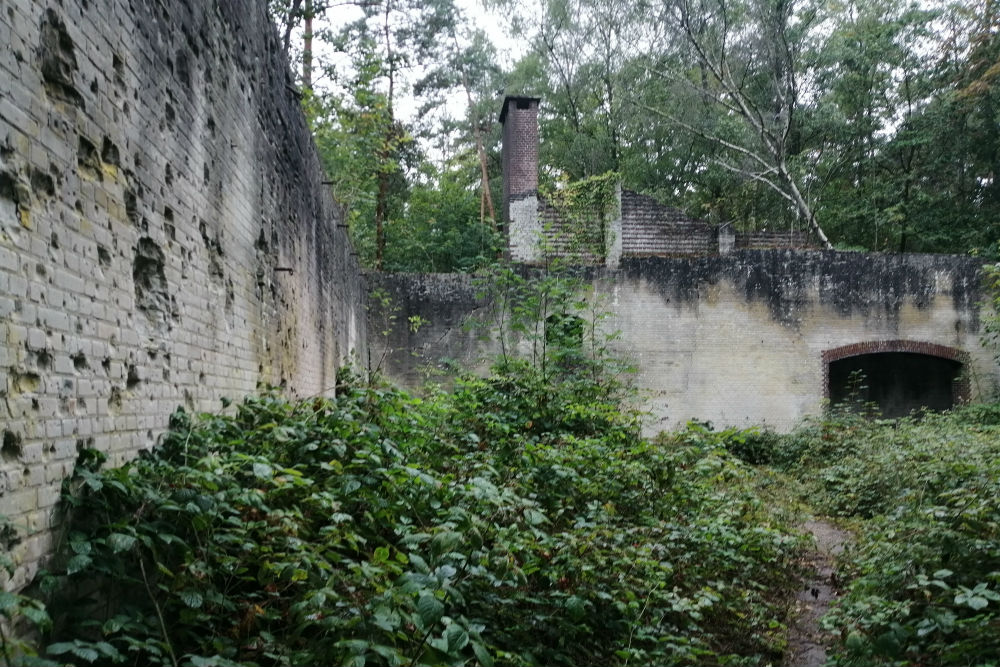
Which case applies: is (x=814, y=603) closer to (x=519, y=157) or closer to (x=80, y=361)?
(x=80, y=361)

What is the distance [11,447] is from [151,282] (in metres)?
1.49

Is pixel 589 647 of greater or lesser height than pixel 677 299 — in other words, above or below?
below

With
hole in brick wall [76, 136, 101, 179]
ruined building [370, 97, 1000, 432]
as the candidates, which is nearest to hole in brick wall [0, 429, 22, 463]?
hole in brick wall [76, 136, 101, 179]

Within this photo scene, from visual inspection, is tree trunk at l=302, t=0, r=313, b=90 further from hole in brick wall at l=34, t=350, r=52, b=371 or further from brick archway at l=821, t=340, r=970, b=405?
hole in brick wall at l=34, t=350, r=52, b=371

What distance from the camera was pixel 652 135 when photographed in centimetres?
2658

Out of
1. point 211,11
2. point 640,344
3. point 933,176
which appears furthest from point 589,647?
point 933,176

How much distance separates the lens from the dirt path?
4.04 meters

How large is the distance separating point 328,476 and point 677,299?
440 inches

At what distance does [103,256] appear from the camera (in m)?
3.22

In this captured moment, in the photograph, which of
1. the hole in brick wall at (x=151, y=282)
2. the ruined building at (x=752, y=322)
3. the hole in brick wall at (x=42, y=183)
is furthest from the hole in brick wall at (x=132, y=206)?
the ruined building at (x=752, y=322)

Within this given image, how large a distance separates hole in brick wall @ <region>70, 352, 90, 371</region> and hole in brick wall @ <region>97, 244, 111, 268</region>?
449 mm

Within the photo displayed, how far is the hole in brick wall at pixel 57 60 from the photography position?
277 centimetres

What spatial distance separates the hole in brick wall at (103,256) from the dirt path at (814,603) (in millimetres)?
3932

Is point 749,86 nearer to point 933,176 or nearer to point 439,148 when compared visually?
point 933,176
